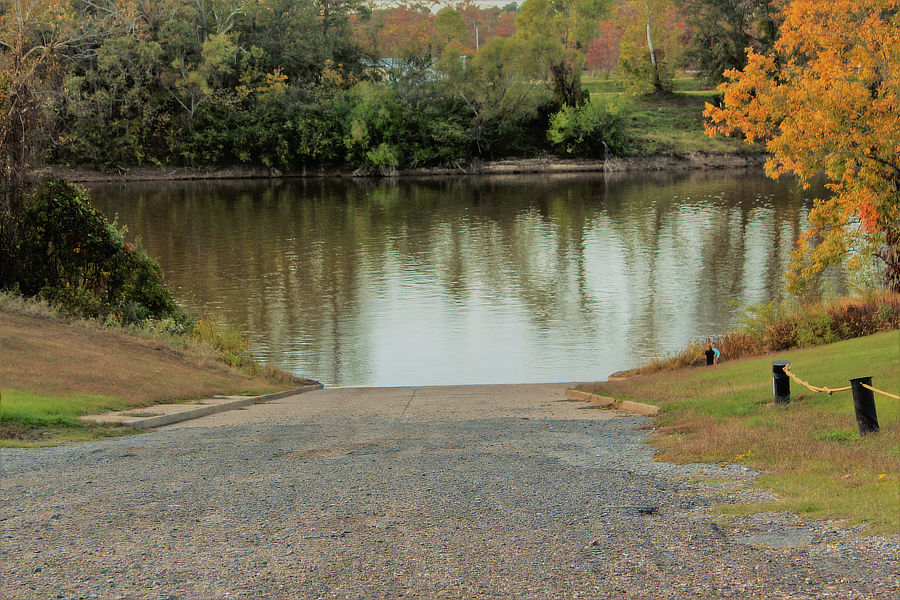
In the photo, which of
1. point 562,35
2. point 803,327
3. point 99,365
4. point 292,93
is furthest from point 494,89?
point 99,365

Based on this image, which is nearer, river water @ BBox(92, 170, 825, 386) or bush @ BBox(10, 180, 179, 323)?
bush @ BBox(10, 180, 179, 323)

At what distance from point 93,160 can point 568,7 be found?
6617 cm

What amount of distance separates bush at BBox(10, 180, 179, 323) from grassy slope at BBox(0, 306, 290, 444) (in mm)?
2753

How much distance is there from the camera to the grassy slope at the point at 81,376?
40.0ft

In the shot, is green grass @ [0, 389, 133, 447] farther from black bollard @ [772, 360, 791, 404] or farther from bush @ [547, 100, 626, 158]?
bush @ [547, 100, 626, 158]

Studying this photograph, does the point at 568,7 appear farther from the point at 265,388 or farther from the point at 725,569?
the point at 725,569

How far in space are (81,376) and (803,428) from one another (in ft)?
35.9

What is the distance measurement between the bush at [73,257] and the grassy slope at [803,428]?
12.3 metres

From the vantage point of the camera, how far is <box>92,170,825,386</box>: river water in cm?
2575

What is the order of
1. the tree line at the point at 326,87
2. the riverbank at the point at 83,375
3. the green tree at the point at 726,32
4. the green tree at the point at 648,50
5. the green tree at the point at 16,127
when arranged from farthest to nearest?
the green tree at the point at 648,50 → the green tree at the point at 726,32 → the tree line at the point at 326,87 → the green tree at the point at 16,127 → the riverbank at the point at 83,375

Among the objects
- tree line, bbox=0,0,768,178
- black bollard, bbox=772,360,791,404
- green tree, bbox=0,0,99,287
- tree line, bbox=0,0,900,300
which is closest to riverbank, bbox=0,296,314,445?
green tree, bbox=0,0,99,287

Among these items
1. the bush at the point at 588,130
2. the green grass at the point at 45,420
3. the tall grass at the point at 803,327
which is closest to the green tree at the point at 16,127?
the green grass at the point at 45,420

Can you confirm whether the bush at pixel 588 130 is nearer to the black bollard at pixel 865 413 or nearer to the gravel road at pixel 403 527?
the gravel road at pixel 403 527

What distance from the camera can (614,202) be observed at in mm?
62000
